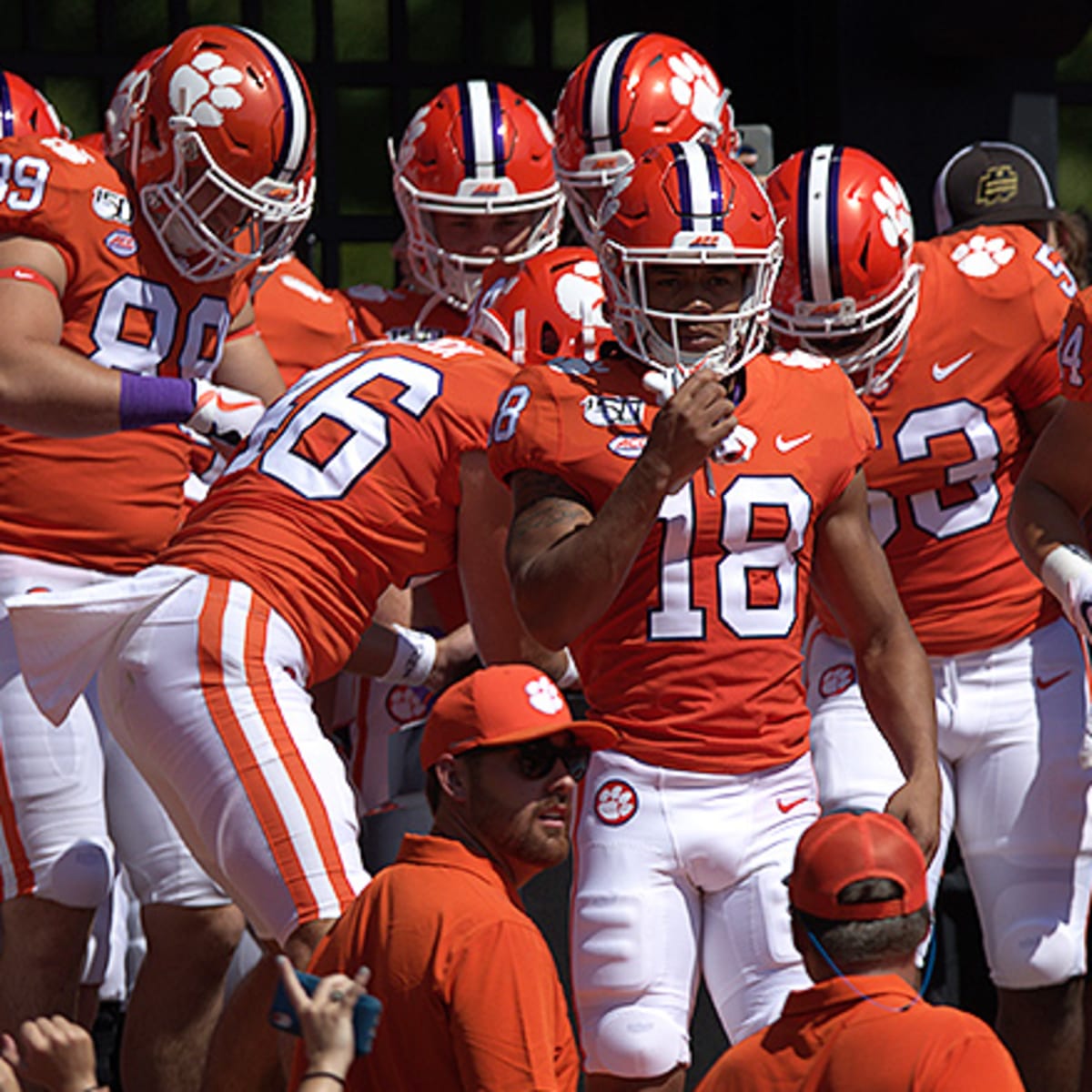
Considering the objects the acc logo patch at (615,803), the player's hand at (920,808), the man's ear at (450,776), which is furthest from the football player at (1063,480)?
the man's ear at (450,776)

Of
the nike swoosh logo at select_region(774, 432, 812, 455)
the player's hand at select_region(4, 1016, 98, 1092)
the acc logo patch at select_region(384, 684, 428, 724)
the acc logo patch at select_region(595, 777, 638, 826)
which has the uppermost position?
the nike swoosh logo at select_region(774, 432, 812, 455)

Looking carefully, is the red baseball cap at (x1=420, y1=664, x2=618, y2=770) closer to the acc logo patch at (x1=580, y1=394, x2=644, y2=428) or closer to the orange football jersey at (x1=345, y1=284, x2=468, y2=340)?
the acc logo patch at (x1=580, y1=394, x2=644, y2=428)

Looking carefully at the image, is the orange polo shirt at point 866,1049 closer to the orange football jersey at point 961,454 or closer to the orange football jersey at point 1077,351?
the orange football jersey at point 1077,351

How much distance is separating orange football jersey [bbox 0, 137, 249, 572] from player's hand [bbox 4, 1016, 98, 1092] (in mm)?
1952

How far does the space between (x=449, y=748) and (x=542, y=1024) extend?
0.48 m

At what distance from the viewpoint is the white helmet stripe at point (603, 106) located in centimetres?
560

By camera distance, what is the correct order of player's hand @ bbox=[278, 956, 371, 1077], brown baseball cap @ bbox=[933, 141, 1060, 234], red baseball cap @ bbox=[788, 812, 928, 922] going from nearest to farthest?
player's hand @ bbox=[278, 956, 371, 1077] → red baseball cap @ bbox=[788, 812, 928, 922] → brown baseball cap @ bbox=[933, 141, 1060, 234]

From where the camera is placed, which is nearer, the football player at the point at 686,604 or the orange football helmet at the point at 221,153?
the football player at the point at 686,604

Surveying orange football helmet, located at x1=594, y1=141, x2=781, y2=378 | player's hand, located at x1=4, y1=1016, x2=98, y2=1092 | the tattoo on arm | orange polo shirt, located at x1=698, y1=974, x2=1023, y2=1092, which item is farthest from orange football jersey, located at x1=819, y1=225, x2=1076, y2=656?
player's hand, located at x1=4, y1=1016, x2=98, y2=1092

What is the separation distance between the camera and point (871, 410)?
5.09m

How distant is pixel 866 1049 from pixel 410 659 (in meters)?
2.08

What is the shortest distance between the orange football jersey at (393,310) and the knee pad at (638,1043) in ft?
8.11

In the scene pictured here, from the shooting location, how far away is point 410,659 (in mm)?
4949

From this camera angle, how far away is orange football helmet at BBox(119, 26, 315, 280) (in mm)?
4672
